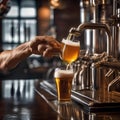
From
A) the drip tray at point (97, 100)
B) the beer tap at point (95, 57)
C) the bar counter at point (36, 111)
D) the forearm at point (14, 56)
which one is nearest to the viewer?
the bar counter at point (36, 111)

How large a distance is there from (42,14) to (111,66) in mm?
9693

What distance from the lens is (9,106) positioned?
1511 millimetres

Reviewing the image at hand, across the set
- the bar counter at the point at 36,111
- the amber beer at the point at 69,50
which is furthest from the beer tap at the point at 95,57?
the bar counter at the point at 36,111

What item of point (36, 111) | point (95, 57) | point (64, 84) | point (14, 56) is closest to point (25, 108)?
point (36, 111)

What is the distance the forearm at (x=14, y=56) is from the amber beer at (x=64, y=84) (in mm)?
183

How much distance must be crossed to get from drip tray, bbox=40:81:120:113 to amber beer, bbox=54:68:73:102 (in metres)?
0.05

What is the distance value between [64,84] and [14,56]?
317 millimetres

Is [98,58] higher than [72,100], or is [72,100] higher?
[98,58]

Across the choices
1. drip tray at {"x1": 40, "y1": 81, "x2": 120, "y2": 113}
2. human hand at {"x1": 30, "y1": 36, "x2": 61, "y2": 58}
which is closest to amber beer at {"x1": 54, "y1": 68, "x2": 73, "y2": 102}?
drip tray at {"x1": 40, "y1": 81, "x2": 120, "y2": 113}

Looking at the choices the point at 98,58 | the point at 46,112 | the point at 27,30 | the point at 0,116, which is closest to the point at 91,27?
the point at 98,58

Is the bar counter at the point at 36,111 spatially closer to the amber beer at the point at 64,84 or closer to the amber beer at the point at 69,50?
the amber beer at the point at 64,84

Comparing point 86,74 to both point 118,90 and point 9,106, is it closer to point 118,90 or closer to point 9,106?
point 118,90

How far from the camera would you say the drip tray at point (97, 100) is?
4.48ft

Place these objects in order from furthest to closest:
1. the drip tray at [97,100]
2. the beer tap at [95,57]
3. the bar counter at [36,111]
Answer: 1. the beer tap at [95,57]
2. the drip tray at [97,100]
3. the bar counter at [36,111]
